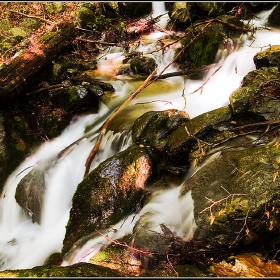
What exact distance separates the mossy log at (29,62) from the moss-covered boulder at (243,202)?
14.6 feet

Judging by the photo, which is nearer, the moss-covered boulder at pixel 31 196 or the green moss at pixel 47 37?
the moss-covered boulder at pixel 31 196

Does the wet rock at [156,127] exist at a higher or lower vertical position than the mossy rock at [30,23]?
lower

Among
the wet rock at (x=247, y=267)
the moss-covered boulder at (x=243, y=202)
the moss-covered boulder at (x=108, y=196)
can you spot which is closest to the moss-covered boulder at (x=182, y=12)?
the moss-covered boulder at (x=108, y=196)

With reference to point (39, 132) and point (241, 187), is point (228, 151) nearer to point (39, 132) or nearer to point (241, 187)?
point (241, 187)

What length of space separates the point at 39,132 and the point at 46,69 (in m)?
1.78

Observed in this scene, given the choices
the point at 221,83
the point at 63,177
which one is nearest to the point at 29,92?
the point at 63,177

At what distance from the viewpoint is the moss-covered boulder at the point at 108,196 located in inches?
164

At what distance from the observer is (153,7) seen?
10.3 metres

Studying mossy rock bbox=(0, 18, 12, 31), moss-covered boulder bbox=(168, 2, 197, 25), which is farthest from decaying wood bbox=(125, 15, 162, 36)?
mossy rock bbox=(0, 18, 12, 31)

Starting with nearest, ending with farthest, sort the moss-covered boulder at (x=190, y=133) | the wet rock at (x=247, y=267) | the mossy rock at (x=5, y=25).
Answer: the wet rock at (x=247, y=267)
the moss-covered boulder at (x=190, y=133)
the mossy rock at (x=5, y=25)

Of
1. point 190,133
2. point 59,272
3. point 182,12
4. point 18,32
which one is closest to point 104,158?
point 190,133

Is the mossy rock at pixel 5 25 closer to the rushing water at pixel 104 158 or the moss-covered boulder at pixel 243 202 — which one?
the rushing water at pixel 104 158

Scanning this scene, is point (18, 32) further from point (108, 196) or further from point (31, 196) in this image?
point (108, 196)

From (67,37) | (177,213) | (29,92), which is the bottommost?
(177,213)
